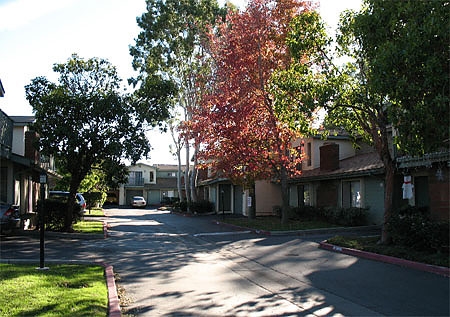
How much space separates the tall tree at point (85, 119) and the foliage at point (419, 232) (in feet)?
33.8

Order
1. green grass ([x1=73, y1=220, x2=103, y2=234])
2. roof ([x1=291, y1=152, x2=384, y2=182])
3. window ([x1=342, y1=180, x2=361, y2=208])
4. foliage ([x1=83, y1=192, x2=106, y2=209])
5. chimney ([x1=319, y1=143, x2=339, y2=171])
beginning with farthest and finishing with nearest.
→ foliage ([x1=83, y1=192, x2=106, y2=209]), chimney ([x1=319, y1=143, x2=339, y2=171]), window ([x1=342, y1=180, x2=361, y2=208]), roof ([x1=291, y1=152, x2=384, y2=182]), green grass ([x1=73, y1=220, x2=103, y2=234])

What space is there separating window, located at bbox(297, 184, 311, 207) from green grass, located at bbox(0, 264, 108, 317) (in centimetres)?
1854

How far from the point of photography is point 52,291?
24.2 feet

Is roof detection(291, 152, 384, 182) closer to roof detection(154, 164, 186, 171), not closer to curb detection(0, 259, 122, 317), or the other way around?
curb detection(0, 259, 122, 317)

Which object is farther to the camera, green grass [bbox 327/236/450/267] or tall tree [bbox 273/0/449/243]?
green grass [bbox 327/236/450/267]

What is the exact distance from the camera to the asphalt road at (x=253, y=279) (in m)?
7.03

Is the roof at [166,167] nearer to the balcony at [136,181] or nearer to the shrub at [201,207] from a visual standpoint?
the balcony at [136,181]

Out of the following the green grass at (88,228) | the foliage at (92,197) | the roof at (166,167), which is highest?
the roof at (166,167)

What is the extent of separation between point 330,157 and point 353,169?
301 centimetres

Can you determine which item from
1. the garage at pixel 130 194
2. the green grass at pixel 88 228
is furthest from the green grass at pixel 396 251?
the garage at pixel 130 194

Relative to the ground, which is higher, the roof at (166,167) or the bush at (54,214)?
the roof at (166,167)

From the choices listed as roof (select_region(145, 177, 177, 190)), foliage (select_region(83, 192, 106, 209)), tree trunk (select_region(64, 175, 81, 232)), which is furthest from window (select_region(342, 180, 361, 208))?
roof (select_region(145, 177, 177, 190))

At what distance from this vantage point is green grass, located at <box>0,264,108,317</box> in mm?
6289

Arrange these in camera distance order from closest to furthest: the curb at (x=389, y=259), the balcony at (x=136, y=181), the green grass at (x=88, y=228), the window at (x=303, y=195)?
the curb at (x=389, y=259) → the green grass at (x=88, y=228) → the window at (x=303, y=195) → the balcony at (x=136, y=181)
